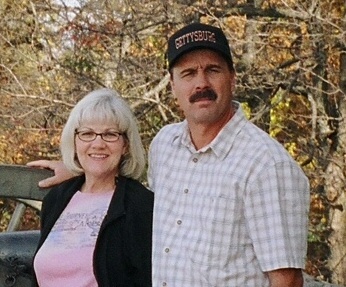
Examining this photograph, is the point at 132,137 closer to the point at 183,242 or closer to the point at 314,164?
the point at 183,242

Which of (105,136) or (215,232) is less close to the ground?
(105,136)

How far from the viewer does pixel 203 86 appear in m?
3.03

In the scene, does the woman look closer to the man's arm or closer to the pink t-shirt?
the pink t-shirt

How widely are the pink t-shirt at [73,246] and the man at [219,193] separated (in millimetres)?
394

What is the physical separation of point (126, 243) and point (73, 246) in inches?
8.2

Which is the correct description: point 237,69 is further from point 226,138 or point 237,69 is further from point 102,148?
point 226,138

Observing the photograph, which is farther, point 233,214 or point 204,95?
point 204,95

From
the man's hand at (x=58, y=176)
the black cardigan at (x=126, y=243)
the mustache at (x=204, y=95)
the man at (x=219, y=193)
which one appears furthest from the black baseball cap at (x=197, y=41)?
the man's hand at (x=58, y=176)

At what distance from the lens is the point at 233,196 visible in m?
2.89

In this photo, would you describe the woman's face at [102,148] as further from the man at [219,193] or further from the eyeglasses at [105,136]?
the man at [219,193]

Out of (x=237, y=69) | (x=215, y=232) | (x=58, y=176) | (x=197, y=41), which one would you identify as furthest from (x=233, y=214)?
(x=237, y=69)

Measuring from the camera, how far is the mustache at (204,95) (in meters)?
3.02

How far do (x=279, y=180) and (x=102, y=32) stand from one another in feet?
20.4

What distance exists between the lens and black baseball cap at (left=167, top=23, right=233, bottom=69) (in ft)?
10.1
